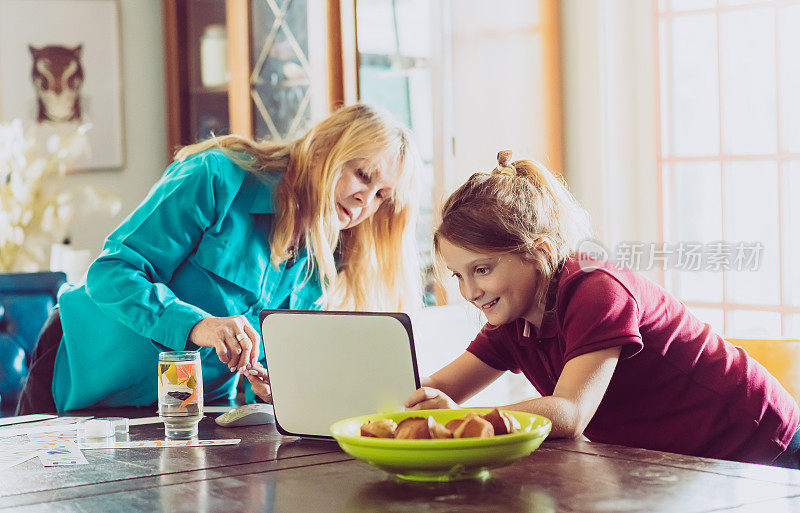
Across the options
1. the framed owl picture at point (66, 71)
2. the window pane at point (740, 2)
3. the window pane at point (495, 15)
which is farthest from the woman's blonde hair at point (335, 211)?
the framed owl picture at point (66, 71)

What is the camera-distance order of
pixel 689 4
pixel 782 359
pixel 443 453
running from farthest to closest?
pixel 689 4, pixel 782 359, pixel 443 453

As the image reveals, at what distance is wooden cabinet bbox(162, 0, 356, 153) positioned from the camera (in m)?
3.57

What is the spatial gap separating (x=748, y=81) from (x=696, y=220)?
0.54 meters

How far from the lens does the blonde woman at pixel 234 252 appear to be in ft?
6.77

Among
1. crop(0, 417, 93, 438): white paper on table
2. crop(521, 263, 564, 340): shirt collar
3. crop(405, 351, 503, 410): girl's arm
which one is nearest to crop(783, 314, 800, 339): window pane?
crop(405, 351, 503, 410): girl's arm

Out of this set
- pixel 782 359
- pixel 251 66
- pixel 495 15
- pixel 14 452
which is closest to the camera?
pixel 14 452

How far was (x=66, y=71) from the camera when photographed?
4.53 m

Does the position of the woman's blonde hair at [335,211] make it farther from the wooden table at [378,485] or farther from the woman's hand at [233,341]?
the wooden table at [378,485]

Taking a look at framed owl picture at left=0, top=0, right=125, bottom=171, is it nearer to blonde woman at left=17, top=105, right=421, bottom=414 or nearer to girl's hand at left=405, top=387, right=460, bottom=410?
blonde woman at left=17, top=105, right=421, bottom=414

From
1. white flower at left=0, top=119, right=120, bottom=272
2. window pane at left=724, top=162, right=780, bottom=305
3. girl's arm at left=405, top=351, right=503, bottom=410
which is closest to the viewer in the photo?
girl's arm at left=405, top=351, right=503, bottom=410

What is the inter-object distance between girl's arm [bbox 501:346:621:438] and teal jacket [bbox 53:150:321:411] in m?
0.81

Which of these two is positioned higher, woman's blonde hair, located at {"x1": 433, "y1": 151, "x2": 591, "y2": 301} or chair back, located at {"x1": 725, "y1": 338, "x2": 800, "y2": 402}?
woman's blonde hair, located at {"x1": 433, "y1": 151, "x2": 591, "y2": 301}

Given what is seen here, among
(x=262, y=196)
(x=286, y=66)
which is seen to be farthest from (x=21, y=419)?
(x=286, y=66)

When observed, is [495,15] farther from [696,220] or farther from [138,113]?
[138,113]
